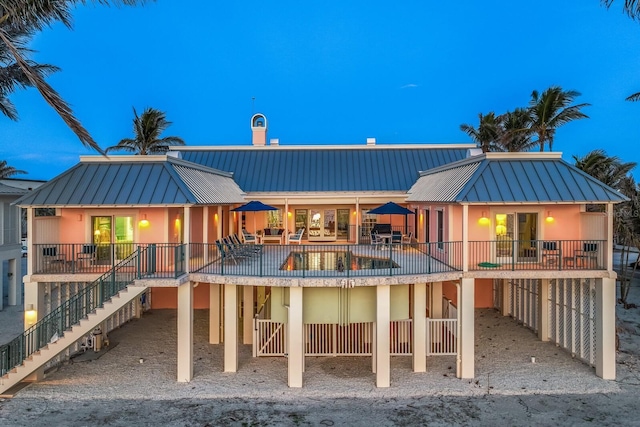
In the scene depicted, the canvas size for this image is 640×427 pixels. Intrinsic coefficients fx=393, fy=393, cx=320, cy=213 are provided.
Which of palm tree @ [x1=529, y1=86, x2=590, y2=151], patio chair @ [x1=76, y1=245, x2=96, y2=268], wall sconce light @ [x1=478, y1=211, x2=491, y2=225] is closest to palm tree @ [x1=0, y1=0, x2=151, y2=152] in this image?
patio chair @ [x1=76, y1=245, x2=96, y2=268]

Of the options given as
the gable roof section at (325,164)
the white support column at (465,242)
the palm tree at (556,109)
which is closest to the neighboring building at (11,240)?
the gable roof section at (325,164)

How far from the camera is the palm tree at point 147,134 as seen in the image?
33.5 meters

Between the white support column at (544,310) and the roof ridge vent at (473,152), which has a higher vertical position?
the roof ridge vent at (473,152)

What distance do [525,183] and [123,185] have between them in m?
14.6

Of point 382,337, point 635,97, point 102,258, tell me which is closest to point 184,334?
point 102,258

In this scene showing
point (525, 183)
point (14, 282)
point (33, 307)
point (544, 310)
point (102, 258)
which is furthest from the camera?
point (14, 282)

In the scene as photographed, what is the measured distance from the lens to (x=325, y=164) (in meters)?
24.6

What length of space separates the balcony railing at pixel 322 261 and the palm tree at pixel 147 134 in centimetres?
2095

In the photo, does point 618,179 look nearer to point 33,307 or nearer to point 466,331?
point 466,331

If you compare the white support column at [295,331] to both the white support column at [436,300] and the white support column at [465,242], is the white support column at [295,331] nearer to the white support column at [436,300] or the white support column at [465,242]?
the white support column at [465,242]

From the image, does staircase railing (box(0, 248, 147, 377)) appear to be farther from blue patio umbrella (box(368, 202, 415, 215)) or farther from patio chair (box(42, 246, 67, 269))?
blue patio umbrella (box(368, 202, 415, 215))

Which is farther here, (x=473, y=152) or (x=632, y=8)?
(x=473, y=152)

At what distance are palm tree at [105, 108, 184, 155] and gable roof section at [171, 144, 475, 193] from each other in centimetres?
963

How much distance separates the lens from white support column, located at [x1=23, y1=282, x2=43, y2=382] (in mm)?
13508
